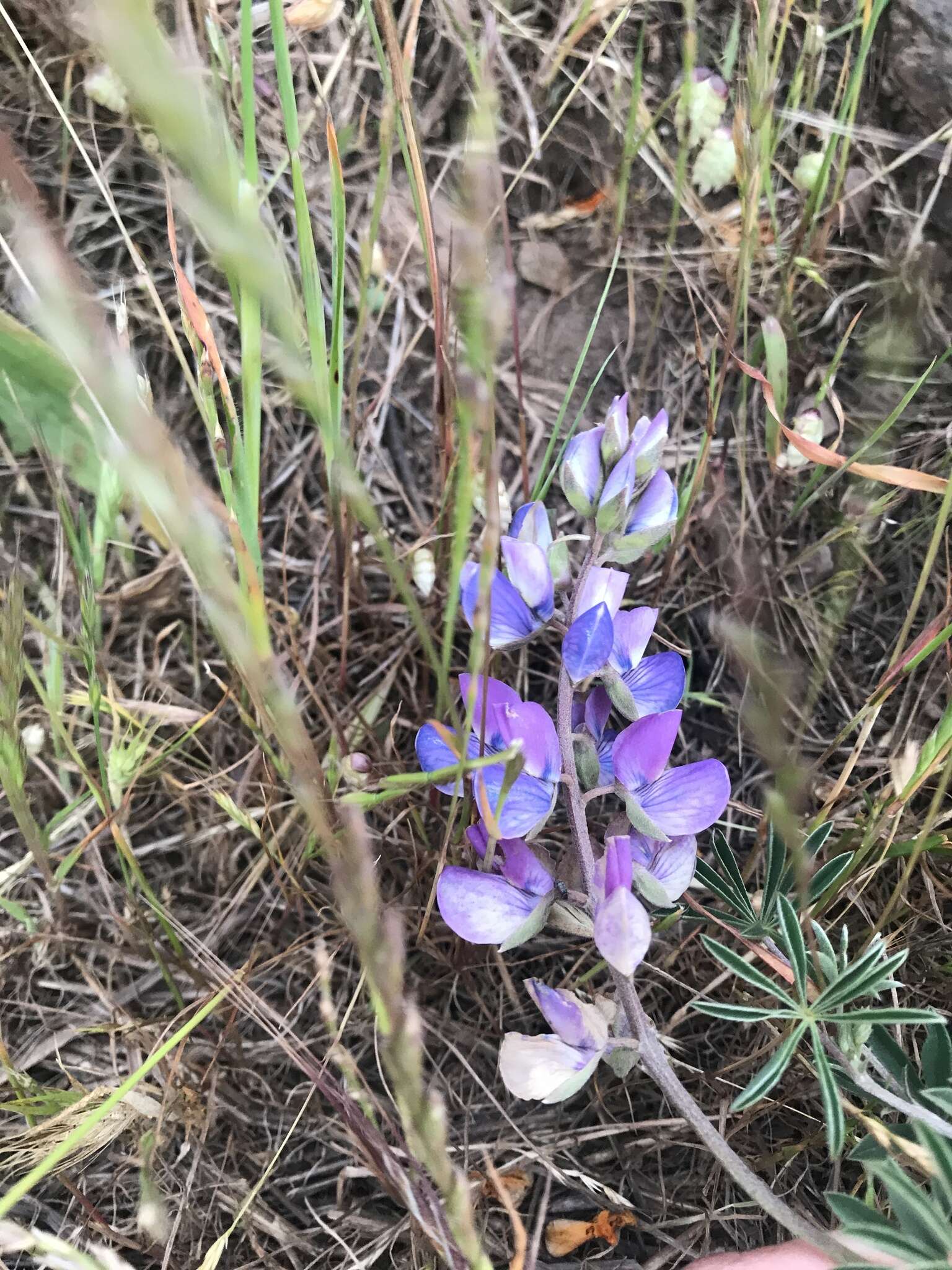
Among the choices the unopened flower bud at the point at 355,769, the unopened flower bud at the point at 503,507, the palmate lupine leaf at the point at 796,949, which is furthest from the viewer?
the unopened flower bud at the point at 503,507

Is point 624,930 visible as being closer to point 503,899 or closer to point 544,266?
point 503,899

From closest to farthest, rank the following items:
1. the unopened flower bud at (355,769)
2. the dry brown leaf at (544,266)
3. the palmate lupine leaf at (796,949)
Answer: the palmate lupine leaf at (796,949) → the unopened flower bud at (355,769) → the dry brown leaf at (544,266)

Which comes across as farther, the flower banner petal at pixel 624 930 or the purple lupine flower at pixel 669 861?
the purple lupine flower at pixel 669 861

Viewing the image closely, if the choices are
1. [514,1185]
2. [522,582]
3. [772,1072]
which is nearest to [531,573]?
[522,582]

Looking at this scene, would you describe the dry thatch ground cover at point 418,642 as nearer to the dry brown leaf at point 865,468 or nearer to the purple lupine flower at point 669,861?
the dry brown leaf at point 865,468

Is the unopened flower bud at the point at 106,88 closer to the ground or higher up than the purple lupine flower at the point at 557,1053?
higher up

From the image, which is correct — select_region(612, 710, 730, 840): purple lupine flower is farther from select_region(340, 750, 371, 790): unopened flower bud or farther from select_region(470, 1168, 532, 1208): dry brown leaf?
select_region(470, 1168, 532, 1208): dry brown leaf

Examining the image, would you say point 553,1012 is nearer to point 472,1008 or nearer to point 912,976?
point 472,1008

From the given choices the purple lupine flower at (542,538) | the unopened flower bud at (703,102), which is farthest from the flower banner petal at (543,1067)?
the unopened flower bud at (703,102)
